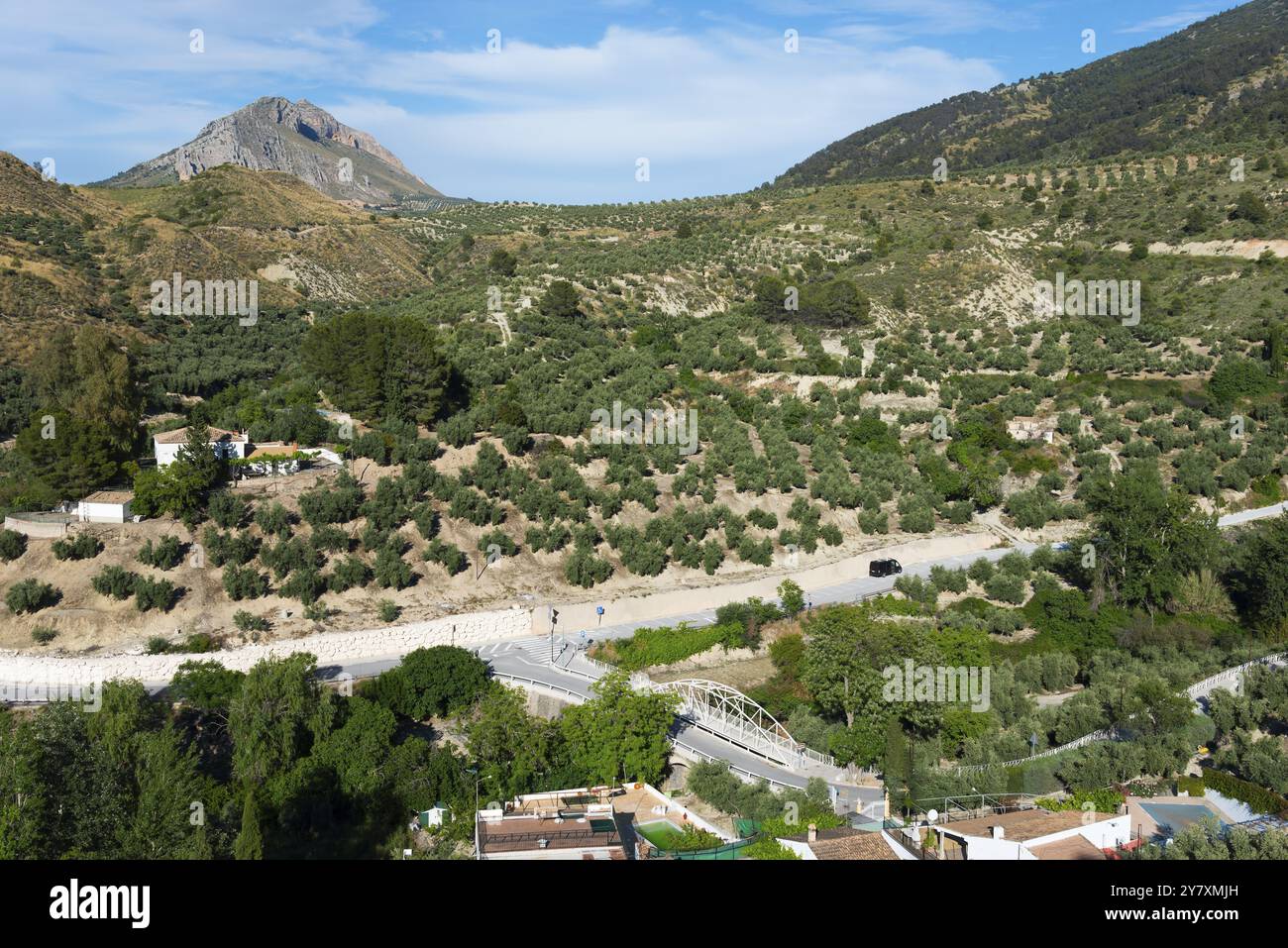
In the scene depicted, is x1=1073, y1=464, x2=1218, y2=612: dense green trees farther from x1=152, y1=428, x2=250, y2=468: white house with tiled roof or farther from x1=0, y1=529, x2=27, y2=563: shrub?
x1=0, y1=529, x2=27, y2=563: shrub

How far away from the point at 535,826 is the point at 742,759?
6947 mm

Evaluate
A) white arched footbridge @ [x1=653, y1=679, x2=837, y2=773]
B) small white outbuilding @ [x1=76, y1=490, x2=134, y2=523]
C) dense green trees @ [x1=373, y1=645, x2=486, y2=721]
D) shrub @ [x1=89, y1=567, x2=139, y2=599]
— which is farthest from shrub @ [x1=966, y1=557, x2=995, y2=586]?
small white outbuilding @ [x1=76, y1=490, x2=134, y2=523]

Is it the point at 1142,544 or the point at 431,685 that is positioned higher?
the point at 1142,544

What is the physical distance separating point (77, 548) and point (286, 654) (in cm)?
776

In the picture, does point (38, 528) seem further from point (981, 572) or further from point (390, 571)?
point (981, 572)

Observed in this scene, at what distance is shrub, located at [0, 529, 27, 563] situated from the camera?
2898 cm

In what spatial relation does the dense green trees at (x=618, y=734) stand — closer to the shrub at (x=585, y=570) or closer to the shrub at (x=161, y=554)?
the shrub at (x=585, y=570)

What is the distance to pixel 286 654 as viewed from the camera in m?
27.0

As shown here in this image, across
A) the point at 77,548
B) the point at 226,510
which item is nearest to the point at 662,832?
the point at 226,510

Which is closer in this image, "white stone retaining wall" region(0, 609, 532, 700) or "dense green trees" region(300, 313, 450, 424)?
"white stone retaining wall" region(0, 609, 532, 700)

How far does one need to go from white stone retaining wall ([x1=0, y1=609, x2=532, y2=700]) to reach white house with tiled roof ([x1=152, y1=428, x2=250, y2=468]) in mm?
8755

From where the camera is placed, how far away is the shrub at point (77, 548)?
29.2 meters

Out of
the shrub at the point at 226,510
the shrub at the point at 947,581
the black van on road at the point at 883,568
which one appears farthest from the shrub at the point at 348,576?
the shrub at the point at 947,581
